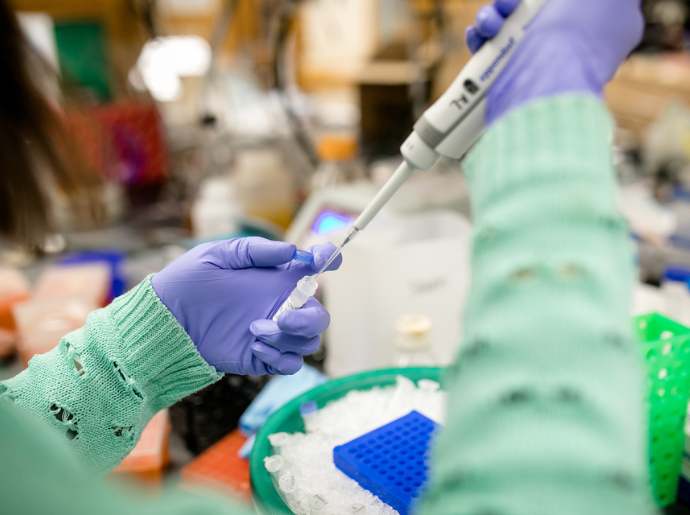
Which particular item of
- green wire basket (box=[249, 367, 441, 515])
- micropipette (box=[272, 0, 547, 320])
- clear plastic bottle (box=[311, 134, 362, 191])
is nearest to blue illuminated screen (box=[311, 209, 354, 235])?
clear plastic bottle (box=[311, 134, 362, 191])

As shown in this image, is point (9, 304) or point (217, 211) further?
point (217, 211)

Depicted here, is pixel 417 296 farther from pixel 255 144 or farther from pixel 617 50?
pixel 255 144

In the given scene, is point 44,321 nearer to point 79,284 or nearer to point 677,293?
point 79,284

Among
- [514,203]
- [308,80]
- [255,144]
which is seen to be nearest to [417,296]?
[514,203]

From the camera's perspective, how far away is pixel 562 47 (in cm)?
61

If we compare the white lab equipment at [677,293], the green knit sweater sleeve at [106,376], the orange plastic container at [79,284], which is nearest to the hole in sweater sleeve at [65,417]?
the green knit sweater sleeve at [106,376]

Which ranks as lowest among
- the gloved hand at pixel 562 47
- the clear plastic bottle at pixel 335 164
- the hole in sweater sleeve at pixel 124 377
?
the clear plastic bottle at pixel 335 164

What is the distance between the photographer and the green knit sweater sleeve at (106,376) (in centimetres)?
78

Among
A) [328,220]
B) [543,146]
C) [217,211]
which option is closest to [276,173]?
[217,211]

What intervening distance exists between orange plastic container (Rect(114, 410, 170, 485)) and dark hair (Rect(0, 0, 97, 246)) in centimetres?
38

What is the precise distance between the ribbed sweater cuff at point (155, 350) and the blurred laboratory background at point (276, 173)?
17 centimetres

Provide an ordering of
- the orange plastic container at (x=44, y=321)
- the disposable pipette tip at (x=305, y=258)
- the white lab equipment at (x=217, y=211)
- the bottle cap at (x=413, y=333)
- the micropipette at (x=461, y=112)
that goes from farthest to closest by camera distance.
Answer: the white lab equipment at (x=217, y=211)
the orange plastic container at (x=44, y=321)
the bottle cap at (x=413, y=333)
the disposable pipette tip at (x=305, y=258)
the micropipette at (x=461, y=112)

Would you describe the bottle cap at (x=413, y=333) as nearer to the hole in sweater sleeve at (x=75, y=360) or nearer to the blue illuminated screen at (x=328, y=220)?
the blue illuminated screen at (x=328, y=220)

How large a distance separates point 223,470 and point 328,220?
69 centimetres
